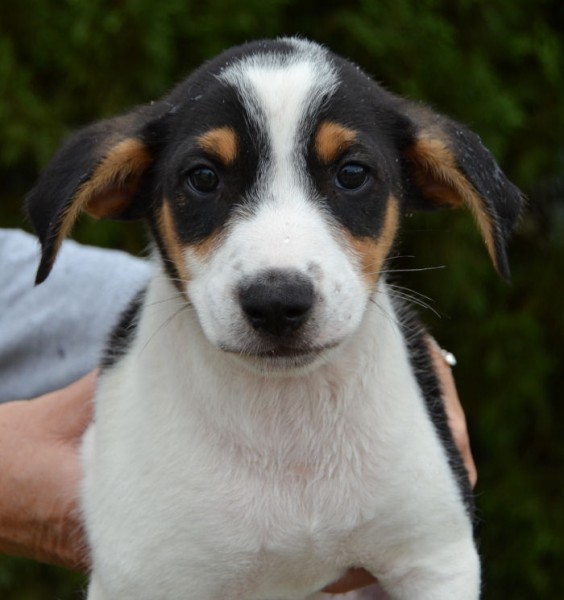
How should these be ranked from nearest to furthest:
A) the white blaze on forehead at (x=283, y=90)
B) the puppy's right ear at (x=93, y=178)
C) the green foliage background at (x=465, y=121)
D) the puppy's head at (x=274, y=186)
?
the puppy's head at (x=274, y=186) < the white blaze on forehead at (x=283, y=90) < the puppy's right ear at (x=93, y=178) < the green foliage background at (x=465, y=121)

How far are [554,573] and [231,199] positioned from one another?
3.94 m

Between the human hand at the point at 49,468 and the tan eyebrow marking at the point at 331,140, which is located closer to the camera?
the tan eyebrow marking at the point at 331,140

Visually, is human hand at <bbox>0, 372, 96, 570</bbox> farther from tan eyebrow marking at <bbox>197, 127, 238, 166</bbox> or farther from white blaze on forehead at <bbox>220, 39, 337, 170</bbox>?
white blaze on forehead at <bbox>220, 39, 337, 170</bbox>

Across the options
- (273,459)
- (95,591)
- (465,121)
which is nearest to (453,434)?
(273,459)

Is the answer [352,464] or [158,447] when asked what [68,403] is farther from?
[352,464]

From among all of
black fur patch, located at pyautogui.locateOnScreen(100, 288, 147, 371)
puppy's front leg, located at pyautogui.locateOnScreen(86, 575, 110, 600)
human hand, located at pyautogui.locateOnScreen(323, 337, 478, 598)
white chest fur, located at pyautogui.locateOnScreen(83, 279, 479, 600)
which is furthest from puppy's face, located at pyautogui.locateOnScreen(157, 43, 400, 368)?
puppy's front leg, located at pyautogui.locateOnScreen(86, 575, 110, 600)

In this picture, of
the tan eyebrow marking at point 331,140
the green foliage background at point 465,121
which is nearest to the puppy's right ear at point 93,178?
the tan eyebrow marking at point 331,140

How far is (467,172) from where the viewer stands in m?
3.11

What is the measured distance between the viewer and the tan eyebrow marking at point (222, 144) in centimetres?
293

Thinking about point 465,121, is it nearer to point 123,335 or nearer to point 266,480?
point 123,335

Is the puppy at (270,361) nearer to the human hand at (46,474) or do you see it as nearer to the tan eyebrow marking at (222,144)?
the tan eyebrow marking at (222,144)

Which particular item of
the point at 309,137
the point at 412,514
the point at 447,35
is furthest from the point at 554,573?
the point at 309,137

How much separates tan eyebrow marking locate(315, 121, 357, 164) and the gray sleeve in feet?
4.74

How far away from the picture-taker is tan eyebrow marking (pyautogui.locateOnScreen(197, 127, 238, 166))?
9.62 ft
